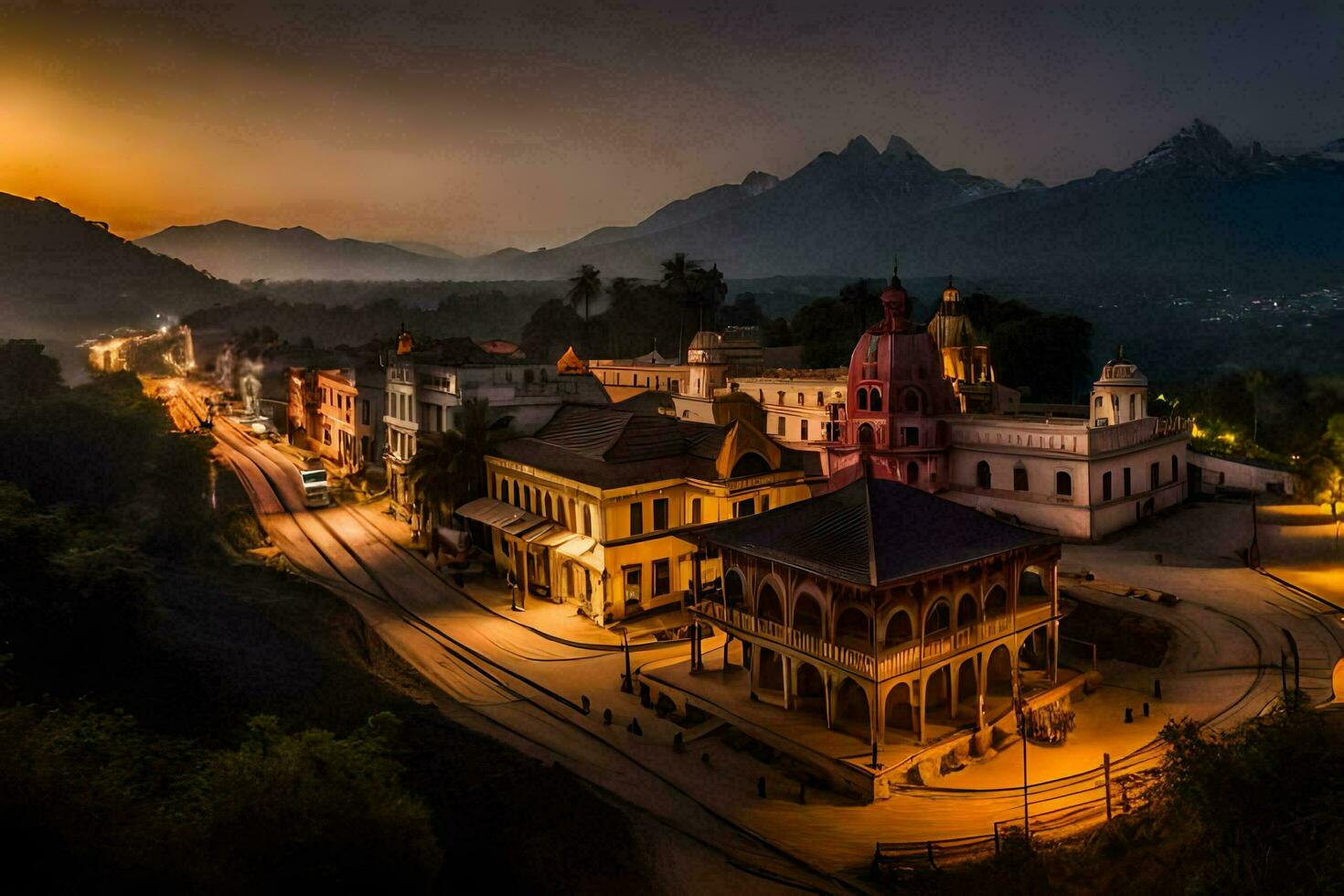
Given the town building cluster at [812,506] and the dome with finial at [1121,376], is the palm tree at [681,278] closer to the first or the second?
the town building cluster at [812,506]

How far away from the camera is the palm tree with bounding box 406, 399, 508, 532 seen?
140 ft

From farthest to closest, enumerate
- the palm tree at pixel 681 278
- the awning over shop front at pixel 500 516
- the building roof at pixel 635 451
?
the palm tree at pixel 681 278 → the awning over shop front at pixel 500 516 → the building roof at pixel 635 451

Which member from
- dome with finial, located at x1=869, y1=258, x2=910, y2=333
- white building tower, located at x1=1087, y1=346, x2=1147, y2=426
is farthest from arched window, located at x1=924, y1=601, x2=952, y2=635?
white building tower, located at x1=1087, y1=346, x2=1147, y2=426

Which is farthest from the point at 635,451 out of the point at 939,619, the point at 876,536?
the point at 939,619

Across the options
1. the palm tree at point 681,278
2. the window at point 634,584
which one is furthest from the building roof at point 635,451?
the palm tree at point 681,278

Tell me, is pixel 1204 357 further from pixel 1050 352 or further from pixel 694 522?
pixel 694 522

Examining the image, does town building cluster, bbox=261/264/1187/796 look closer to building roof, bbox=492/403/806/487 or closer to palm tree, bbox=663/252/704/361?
building roof, bbox=492/403/806/487

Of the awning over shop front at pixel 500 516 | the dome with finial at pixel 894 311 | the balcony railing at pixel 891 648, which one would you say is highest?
the dome with finial at pixel 894 311

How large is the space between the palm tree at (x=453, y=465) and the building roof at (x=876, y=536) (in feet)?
67.6

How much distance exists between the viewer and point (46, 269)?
244 feet

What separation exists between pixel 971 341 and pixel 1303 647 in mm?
38819

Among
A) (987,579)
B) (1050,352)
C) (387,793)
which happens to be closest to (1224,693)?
(987,579)

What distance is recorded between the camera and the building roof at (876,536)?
2267 cm

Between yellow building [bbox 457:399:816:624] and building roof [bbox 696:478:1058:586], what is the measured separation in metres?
8.53
